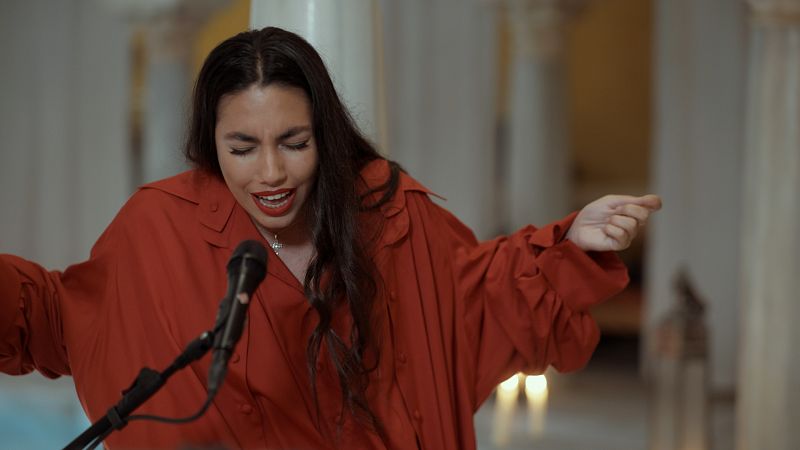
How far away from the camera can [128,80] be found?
12656mm

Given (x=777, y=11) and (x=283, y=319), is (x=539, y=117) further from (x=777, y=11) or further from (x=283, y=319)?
(x=283, y=319)

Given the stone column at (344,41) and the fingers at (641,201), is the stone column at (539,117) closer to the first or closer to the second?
the stone column at (344,41)

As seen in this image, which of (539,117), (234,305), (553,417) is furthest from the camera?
(539,117)

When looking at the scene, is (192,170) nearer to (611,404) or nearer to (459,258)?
(459,258)

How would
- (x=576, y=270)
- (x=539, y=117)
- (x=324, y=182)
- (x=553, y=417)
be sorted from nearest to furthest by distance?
(x=324, y=182) < (x=576, y=270) < (x=553, y=417) < (x=539, y=117)

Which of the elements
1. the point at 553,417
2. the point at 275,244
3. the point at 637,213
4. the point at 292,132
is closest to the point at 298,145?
the point at 292,132

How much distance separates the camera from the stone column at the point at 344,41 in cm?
371

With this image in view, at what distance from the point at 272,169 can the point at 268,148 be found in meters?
0.05

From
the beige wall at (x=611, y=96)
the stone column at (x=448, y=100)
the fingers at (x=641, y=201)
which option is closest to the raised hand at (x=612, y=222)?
the fingers at (x=641, y=201)

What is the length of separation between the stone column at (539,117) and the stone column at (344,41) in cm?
800

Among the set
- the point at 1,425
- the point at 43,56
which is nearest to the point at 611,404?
the point at 1,425

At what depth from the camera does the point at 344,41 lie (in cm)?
374

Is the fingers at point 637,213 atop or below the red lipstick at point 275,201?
below

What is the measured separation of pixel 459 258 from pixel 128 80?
32.7ft
